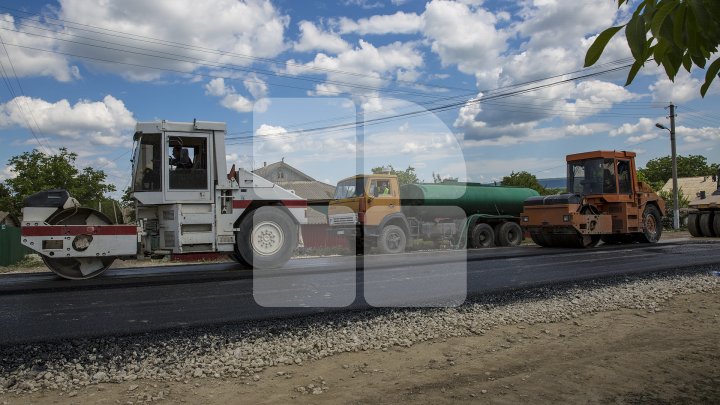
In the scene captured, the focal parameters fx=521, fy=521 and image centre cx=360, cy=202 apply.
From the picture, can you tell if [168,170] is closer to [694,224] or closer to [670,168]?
[694,224]

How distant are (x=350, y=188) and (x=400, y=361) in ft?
38.2

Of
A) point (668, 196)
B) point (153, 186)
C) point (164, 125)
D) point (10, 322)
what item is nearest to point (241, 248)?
point (153, 186)

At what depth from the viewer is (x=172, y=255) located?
9.95 m

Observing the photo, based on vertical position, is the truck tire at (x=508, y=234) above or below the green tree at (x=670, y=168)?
below

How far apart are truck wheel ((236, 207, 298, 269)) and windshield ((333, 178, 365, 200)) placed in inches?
216

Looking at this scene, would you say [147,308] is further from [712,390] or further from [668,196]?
[668,196]

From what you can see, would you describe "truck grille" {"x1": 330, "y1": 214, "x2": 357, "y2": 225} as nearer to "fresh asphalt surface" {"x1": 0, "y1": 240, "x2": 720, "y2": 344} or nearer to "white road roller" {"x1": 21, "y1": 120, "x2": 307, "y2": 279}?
"fresh asphalt surface" {"x1": 0, "y1": 240, "x2": 720, "y2": 344}

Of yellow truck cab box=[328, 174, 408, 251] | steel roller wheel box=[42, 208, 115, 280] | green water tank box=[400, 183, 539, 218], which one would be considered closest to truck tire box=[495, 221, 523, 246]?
green water tank box=[400, 183, 539, 218]

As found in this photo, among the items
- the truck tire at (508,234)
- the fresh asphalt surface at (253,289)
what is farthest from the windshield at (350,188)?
the truck tire at (508,234)

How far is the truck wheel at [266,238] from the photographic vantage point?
10547 millimetres

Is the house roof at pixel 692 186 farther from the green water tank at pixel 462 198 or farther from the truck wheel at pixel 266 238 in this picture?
the truck wheel at pixel 266 238

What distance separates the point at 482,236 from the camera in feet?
63.9

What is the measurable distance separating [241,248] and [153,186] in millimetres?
2075

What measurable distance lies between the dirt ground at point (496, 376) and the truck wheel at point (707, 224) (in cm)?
1743
